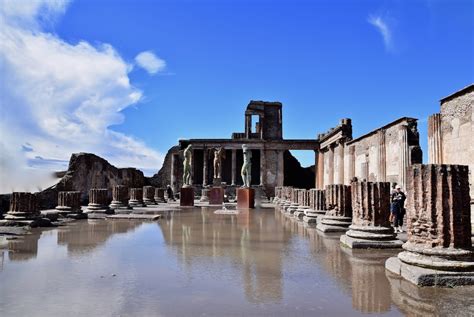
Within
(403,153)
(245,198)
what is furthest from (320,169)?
(403,153)

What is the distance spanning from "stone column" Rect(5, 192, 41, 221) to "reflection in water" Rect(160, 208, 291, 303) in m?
3.86

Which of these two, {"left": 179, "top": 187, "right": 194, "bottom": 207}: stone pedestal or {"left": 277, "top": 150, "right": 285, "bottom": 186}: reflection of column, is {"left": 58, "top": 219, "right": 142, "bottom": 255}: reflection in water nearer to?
{"left": 179, "top": 187, "right": 194, "bottom": 207}: stone pedestal

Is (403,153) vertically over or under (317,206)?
over

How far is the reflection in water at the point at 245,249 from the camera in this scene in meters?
4.65

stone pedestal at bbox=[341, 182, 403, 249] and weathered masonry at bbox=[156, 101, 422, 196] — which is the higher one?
weathered masonry at bbox=[156, 101, 422, 196]

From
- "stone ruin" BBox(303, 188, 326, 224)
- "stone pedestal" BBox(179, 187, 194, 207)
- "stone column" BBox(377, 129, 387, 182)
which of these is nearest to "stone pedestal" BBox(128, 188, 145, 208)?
"stone pedestal" BBox(179, 187, 194, 207)

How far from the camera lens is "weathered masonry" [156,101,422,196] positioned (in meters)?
24.4

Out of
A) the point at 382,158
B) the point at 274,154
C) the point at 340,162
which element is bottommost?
the point at 382,158

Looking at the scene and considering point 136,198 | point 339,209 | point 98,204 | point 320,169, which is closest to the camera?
point 339,209

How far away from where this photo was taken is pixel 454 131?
11867mm

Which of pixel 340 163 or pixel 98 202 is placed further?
pixel 340 163

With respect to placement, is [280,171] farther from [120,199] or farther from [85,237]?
[85,237]

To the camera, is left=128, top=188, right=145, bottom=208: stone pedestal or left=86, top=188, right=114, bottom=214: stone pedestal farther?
left=128, top=188, right=145, bottom=208: stone pedestal

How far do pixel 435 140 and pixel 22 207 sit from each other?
12.8 meters
